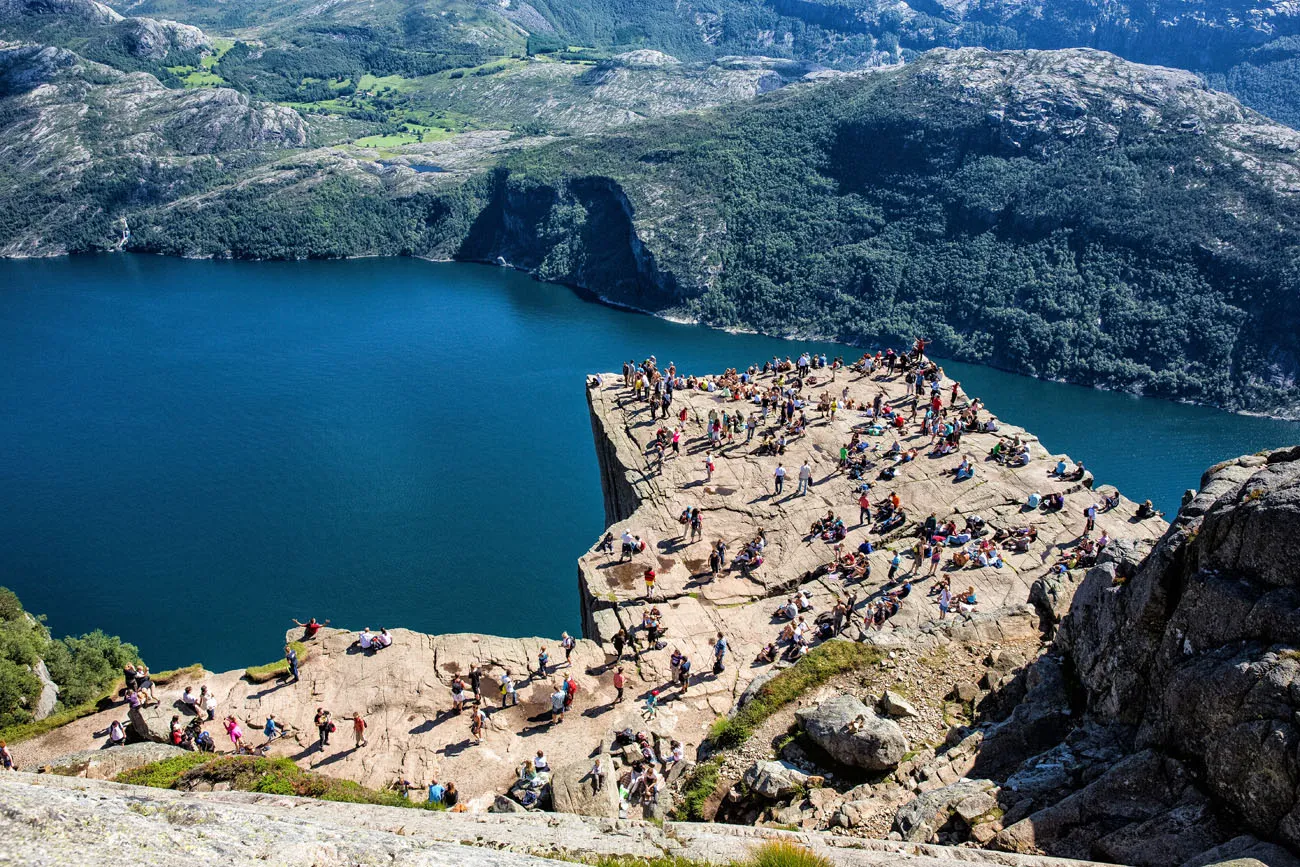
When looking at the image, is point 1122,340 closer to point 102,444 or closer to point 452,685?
point 452,685

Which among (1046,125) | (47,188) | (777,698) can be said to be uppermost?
(1046,125)

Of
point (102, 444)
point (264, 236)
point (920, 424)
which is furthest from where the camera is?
point (264, 236)

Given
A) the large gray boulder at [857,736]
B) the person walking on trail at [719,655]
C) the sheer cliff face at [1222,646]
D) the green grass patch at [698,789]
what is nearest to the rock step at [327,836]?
the green grass patch at [698,789]

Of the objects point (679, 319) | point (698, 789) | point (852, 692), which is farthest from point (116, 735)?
point (679, 319)

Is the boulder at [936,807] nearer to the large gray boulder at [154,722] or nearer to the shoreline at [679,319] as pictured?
the large gray boulder at [154,722]

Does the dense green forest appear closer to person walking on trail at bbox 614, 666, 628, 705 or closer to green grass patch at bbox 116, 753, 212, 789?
green grass patch at bbox 116, 753, 212, 789

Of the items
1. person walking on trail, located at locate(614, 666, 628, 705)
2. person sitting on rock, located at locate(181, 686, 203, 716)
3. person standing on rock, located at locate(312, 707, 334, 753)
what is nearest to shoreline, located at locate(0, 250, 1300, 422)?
person walking on trail, located at locate(614, 666, 628, 705)

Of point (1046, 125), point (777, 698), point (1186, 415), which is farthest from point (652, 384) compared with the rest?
point (1046, 125)
